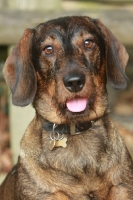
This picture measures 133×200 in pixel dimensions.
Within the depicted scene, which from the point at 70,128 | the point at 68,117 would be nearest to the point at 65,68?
the point at 68,117

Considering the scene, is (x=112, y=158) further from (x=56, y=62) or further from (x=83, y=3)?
(x=83, y=3)

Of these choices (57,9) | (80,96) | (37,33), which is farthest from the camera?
(57,9)

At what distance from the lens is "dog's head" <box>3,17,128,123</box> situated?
5.39 m

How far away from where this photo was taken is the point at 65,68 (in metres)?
5.33

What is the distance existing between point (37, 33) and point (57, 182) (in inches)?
48.5

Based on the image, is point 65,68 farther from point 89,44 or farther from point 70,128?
point 70,128

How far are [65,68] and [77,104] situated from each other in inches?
12.4

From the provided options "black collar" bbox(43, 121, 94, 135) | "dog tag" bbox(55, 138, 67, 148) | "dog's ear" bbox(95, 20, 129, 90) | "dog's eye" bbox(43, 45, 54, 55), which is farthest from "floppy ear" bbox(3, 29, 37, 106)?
"dog's ear" bbox(95, 20, 129, 90)

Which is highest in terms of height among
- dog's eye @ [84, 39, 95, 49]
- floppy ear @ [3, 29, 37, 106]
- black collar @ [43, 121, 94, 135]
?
dog's eye @ [84, 39, 95, 49]

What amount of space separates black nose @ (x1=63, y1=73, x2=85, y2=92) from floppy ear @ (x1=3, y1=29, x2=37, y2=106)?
0.42 m

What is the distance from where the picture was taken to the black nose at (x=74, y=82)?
5.21 metres

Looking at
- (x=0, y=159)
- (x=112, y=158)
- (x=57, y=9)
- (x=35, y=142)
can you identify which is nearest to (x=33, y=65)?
(x=35, y=142)

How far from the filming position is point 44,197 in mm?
5426

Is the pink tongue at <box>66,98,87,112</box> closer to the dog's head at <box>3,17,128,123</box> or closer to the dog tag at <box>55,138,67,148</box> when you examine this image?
the dog's head at <box>3,17,128,123</box>
